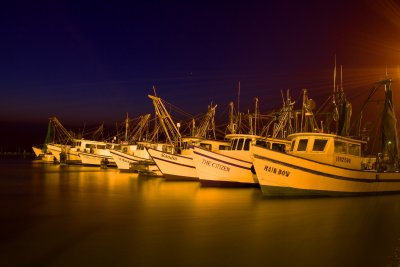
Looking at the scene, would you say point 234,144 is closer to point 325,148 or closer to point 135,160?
point 325,148

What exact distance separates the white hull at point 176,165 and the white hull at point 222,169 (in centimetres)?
562

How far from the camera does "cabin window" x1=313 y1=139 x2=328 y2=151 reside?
19703 mm

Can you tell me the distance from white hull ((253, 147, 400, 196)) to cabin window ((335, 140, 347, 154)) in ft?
3.99

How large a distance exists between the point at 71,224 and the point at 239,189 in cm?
1403

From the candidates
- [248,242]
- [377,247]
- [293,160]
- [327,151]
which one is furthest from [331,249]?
[327,151]

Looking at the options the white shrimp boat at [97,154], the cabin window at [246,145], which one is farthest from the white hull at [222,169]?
the white shrimp boat at [97,154]

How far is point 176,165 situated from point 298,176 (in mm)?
14987

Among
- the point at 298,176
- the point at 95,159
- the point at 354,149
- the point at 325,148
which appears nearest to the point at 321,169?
the point at 298,176

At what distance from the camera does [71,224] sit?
12.4 m

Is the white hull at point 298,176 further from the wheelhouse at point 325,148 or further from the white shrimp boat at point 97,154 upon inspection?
the white shrimp boat at point 97,154

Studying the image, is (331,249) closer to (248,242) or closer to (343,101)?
(248,242)

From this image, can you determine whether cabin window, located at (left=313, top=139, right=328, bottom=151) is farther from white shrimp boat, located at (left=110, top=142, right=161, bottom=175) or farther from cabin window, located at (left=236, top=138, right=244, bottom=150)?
white shrimp boat, located at (left=110, top=142, right=161, bottom=175)

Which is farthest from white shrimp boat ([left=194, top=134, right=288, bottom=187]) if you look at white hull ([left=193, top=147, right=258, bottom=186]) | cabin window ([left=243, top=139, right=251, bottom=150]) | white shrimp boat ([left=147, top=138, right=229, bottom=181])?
white shrimp boat ([left=147, top=138, right=229, bottom=181])

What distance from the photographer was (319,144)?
65.0 ft
